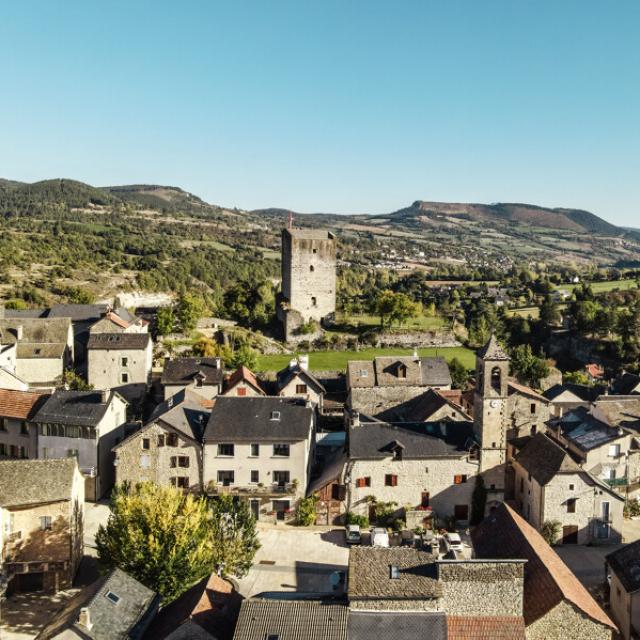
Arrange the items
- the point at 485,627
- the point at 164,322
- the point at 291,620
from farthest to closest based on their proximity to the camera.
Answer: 1. the point at 164,322
2. the point at 485,627
3. the point at 291,620

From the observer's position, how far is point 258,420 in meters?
45.9

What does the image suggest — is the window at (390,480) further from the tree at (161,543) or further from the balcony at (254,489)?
the tree at (161,543)

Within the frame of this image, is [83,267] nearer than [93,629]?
No

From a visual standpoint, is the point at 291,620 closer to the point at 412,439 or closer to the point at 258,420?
the point at 258,420

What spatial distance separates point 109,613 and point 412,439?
24360mm

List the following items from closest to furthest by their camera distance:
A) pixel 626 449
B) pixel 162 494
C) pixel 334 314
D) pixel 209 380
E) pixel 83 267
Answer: pixel 162 494 < pixel 626 449 < pixel 209 380 < pixel 334 314 < pixel 83 267

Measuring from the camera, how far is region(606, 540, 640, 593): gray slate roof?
109 feet

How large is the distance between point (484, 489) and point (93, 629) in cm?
2791

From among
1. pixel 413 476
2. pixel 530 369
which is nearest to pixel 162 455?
pixel 413 476

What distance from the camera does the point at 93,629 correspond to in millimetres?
25672

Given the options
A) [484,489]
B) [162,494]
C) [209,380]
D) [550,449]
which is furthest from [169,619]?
[209,380]

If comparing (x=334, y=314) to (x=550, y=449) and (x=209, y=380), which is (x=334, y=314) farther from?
(x=550, y=449)

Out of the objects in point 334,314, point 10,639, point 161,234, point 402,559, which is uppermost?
point 161,234

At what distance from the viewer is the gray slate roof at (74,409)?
4644 centimetres
